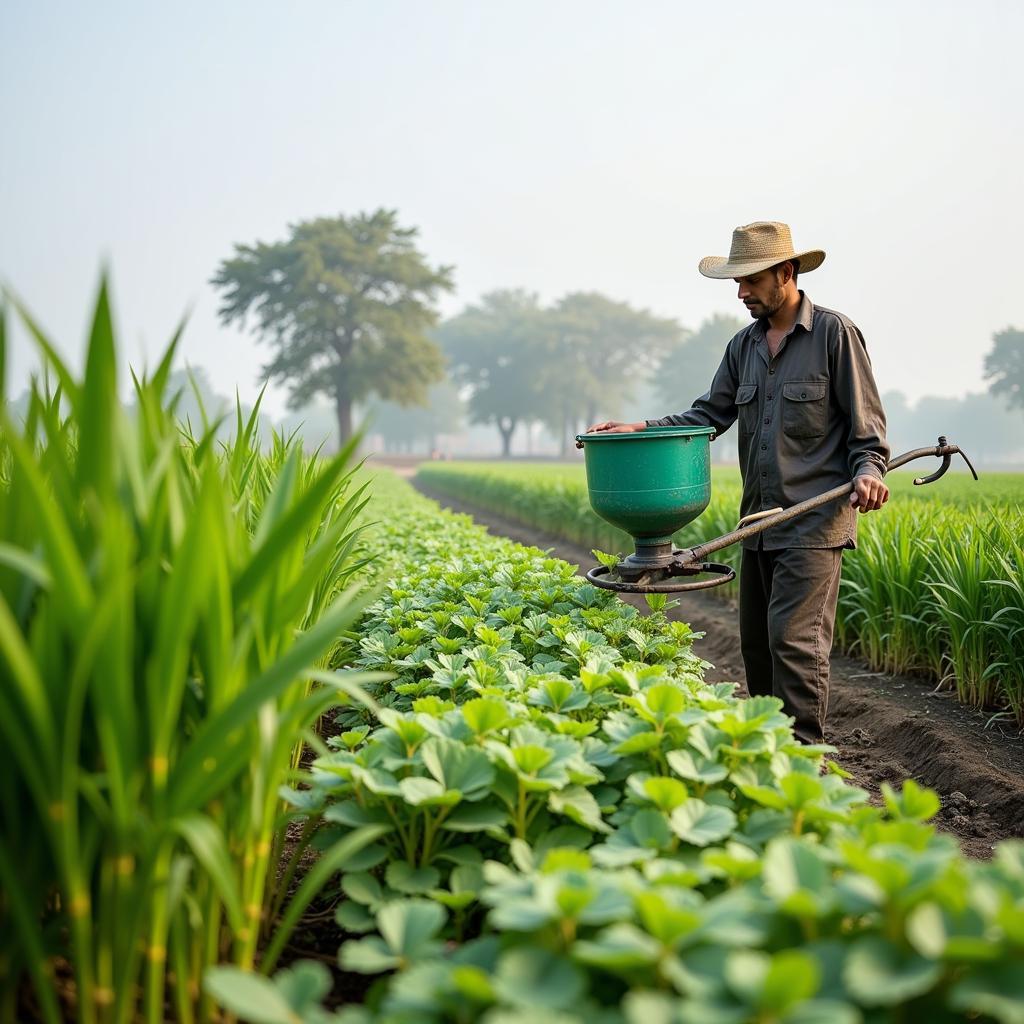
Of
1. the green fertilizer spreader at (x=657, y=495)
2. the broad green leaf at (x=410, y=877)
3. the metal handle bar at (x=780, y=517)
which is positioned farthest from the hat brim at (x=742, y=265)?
the broad green leaf at (x=410, y=877)

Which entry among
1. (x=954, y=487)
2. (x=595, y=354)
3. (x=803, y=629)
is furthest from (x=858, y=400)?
(x=595, y=354)

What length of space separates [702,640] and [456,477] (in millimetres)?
19038

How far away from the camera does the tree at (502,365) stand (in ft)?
208

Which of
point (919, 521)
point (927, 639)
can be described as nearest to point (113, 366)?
point (927, 639)

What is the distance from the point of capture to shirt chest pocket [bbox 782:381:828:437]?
3.01 meters

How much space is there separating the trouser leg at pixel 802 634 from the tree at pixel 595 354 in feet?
195

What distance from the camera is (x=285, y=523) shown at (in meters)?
1.26

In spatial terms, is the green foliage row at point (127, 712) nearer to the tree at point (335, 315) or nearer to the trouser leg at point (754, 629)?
the trouser leg at point (754, 629)

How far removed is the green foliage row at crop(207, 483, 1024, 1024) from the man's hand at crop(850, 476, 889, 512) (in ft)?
2.86

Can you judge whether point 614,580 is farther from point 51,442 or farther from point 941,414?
point 941,414

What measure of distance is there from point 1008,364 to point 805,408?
69357 millimetres

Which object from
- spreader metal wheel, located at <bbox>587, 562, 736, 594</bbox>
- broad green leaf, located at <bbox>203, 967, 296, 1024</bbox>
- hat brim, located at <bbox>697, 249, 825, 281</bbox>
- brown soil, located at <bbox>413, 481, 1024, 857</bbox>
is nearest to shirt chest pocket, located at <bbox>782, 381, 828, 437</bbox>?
hat brim, located at <bbox>697, 249, 825, 281</bbox>

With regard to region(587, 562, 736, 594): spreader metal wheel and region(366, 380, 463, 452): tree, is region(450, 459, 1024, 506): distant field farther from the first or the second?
region(366, 380, 463, 452): tree

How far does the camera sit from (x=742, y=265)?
2.94 meters
